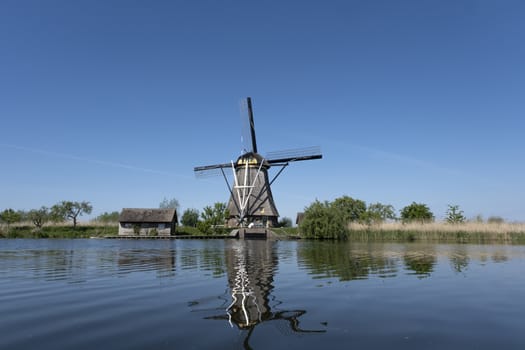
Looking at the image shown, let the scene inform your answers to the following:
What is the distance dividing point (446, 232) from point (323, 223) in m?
11.4

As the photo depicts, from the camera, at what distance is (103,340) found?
4145 mm

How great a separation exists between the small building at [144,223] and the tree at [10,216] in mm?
27172

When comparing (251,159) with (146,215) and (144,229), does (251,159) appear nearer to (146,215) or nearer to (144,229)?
(146,215)

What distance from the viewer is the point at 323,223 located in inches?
1423

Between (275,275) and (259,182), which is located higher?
(259,182)

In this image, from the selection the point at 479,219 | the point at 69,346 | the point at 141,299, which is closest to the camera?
the point at 69,346

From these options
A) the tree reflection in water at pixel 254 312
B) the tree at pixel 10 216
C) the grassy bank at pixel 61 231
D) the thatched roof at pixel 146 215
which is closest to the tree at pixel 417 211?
the thatched roof at pixel 146 215

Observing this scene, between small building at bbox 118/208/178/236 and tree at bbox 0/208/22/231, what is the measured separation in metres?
27.2

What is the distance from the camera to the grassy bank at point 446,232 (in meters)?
29.1

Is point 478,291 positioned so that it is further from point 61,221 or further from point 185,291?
point 61,221

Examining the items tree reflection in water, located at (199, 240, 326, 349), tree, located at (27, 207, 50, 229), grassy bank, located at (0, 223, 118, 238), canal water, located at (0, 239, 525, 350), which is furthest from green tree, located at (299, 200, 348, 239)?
tree, located at (27, 207, 50, 229)

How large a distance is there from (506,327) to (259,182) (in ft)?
149

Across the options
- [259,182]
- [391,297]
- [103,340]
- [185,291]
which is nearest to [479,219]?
[259,182]

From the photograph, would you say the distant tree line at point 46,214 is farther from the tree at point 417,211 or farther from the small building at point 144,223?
the tree at point 417,211
